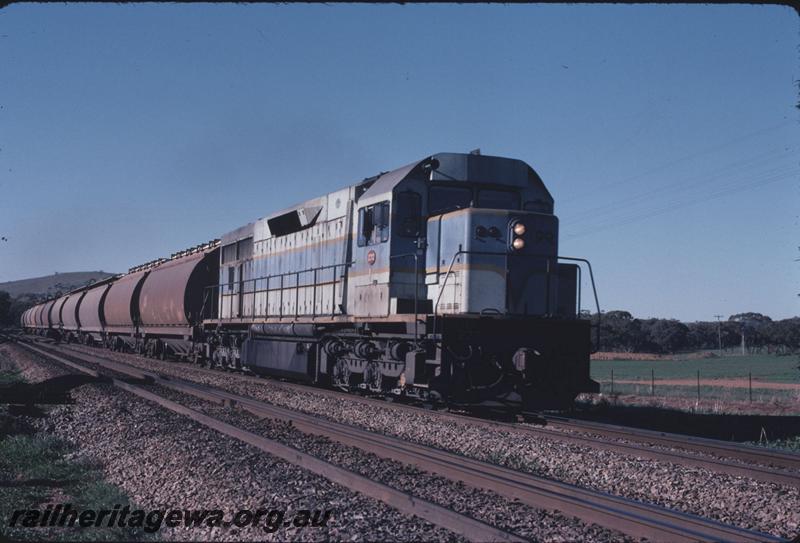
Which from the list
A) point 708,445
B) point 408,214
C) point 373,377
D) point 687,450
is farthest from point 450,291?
point 708,445

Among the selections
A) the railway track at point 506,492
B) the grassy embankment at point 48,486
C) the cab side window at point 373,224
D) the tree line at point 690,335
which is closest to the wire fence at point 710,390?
the cab side window at point 373,224

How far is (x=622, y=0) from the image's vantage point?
205 inches

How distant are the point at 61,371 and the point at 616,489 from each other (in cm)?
1867

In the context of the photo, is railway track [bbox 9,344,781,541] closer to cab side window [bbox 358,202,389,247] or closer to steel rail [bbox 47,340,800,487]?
steel rail [bbox 47,340,800,487]

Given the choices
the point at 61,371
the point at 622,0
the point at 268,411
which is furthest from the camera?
the point at 61,371

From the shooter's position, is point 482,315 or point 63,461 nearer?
point 63,461

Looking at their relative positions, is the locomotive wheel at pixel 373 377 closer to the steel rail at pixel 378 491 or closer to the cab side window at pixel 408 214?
the cab side window at pixel 408 214

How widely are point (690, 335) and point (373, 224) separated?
93.0 meters

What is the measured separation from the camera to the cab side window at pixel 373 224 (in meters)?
13.4

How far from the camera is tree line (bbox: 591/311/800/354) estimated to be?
83.6 metres

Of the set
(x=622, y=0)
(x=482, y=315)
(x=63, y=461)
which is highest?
(x=622, y=0)

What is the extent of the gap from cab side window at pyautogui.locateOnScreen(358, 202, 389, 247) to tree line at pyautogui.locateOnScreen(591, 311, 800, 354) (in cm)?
6627

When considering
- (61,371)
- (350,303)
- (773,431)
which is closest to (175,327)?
(61,371)

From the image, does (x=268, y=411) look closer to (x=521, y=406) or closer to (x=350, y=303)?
(x=350, y=303)
